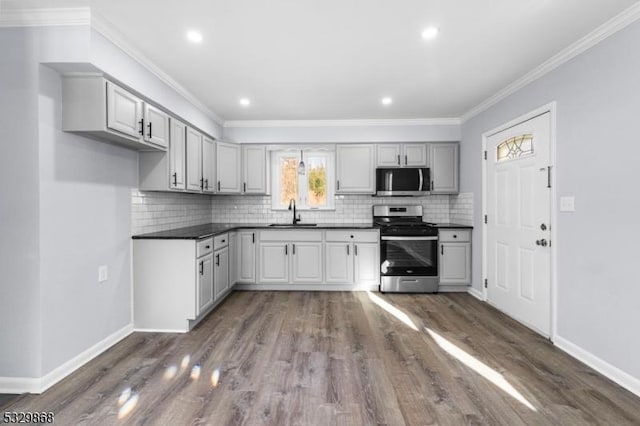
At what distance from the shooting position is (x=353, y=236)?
4449 millimetres

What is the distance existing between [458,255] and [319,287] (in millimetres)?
2021

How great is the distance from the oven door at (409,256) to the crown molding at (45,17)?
378 centimetres

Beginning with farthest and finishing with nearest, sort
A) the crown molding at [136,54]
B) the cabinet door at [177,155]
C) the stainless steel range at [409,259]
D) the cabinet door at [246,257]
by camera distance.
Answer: the cabinet door at [246,257], the stainless steel range at [409,259], the cabinet door at [177,155], the crown molding at [136,54]

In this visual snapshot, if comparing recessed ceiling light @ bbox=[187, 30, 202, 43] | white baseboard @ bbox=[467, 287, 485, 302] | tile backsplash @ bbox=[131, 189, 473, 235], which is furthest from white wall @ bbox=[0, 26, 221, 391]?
white baseboard @ bbox=[467, 287, 485, 302]

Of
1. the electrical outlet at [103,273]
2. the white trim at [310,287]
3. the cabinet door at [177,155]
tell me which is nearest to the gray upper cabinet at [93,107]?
the cabinet door at [177,155]

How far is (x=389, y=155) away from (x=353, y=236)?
137cm

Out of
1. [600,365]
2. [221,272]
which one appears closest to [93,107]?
[221,272]

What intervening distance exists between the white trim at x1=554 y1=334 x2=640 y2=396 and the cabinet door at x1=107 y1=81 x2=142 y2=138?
4047 mm

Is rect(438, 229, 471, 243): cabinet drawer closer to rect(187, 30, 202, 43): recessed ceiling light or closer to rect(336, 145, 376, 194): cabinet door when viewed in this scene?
rect(336, 145, 376, 194): cabinet door

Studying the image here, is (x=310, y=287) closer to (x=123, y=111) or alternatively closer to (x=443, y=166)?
(x=443, y=166)

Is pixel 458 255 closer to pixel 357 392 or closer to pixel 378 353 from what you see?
pixel 378 353

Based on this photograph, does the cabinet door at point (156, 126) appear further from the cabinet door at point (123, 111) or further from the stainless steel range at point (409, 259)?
the stainless steel range at point (409, 259)

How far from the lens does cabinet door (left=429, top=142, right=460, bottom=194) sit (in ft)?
15.5

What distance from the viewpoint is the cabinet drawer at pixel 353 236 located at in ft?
14.6
